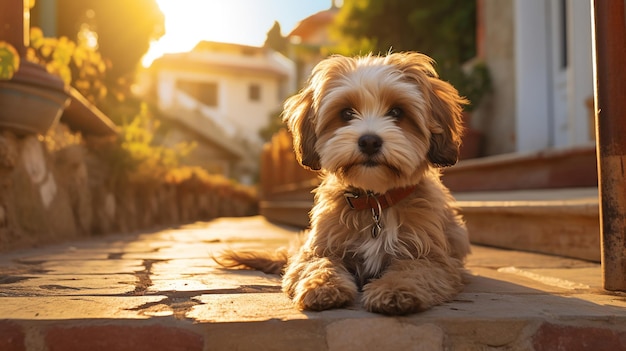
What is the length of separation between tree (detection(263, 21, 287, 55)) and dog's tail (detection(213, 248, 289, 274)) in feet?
141

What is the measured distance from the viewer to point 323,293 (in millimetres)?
2244

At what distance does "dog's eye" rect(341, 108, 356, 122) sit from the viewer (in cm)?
294

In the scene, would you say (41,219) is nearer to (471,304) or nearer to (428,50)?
(471,304)

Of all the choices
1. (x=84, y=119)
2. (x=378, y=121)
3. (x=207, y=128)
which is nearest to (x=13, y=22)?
(x=84, y=119)

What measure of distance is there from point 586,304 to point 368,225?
1049mm

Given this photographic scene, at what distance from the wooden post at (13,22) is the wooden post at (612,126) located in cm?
395

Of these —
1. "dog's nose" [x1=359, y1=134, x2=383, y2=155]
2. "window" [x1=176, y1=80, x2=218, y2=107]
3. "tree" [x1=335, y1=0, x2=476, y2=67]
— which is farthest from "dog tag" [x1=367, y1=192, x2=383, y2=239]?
"window" [x1=176, y1=80, x2=218, y2=107]

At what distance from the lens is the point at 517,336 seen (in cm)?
206

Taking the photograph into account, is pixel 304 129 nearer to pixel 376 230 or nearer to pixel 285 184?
pixel 376 230

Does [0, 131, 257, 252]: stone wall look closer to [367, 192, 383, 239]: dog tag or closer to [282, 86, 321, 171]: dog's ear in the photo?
[282, 86, 321, 171]: dog's ear

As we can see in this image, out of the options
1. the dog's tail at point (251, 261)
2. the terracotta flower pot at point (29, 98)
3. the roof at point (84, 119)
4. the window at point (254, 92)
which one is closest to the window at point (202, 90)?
the window at point (254, 92)

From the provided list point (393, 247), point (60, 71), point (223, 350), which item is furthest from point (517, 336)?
point (60, 71)

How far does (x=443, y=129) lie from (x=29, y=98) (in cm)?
317

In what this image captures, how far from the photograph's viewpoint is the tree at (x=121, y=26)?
1223 centimetres
